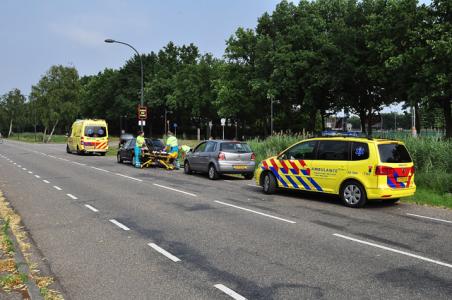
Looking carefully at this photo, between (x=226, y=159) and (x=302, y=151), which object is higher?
(x=302, y=151)

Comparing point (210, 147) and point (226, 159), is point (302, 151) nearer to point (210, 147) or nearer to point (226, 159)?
point (226, 159)

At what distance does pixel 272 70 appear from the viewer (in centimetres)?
4553

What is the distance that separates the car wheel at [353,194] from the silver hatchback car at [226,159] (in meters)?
6.53

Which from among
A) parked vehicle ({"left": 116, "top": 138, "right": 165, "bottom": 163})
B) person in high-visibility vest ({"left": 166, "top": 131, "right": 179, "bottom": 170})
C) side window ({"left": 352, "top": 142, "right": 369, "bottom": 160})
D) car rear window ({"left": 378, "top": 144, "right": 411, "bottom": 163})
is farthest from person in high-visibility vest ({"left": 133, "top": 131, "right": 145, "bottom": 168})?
car rear window ({"left": 378, "top": 144, "right": 411, "bottom": 163})

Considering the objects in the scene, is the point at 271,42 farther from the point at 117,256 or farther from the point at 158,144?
the point at 117,256

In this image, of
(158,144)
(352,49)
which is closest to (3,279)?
(158,144)

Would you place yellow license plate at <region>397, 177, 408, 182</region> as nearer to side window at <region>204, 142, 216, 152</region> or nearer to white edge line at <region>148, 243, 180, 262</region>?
white edge line at <region>148, 243, 180, 262</region>

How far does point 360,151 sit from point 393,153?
81cm

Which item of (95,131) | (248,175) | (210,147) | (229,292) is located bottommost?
(229,292)

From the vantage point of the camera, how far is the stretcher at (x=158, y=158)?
21.6 meters

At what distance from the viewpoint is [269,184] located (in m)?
13.0

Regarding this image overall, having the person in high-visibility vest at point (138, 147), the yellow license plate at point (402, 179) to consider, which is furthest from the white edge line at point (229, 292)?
the person in high-visibility vest at point (138, 147)

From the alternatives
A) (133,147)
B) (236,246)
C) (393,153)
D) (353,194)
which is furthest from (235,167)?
(236,246)

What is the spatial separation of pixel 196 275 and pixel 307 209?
551 centimetres
